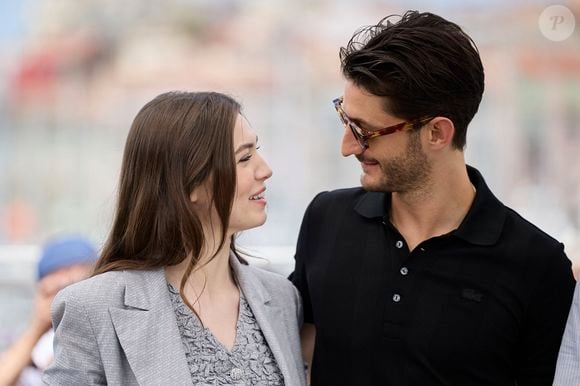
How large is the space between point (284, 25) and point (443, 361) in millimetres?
1807

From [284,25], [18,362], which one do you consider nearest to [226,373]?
[18,362]

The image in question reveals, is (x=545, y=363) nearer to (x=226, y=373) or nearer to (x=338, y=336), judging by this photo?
(x=338, y=336)

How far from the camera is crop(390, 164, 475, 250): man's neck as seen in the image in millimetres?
1992

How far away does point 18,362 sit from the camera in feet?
8.93

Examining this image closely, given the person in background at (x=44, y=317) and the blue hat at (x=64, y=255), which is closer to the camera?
the person in background at (x=44, y=317)

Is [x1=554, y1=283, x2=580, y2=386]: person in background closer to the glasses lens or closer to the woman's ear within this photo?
the glasses lens

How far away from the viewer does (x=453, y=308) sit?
6.26 feet

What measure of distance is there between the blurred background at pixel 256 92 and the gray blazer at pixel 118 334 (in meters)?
1.57

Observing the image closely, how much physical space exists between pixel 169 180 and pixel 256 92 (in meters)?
1.58

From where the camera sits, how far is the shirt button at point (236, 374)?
181cm

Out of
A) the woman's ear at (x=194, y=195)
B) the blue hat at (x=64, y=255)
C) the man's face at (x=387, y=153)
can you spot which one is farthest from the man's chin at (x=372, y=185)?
the blue hat at (x=64, y=255)

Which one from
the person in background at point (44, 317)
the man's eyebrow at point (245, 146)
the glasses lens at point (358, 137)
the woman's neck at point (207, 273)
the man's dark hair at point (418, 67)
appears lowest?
the person in background at point (44, 317)

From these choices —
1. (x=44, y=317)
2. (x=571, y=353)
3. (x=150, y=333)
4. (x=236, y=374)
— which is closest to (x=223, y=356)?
(x=236, y=374)

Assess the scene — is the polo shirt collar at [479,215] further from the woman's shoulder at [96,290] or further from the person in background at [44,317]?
the person in background at [44,317]
